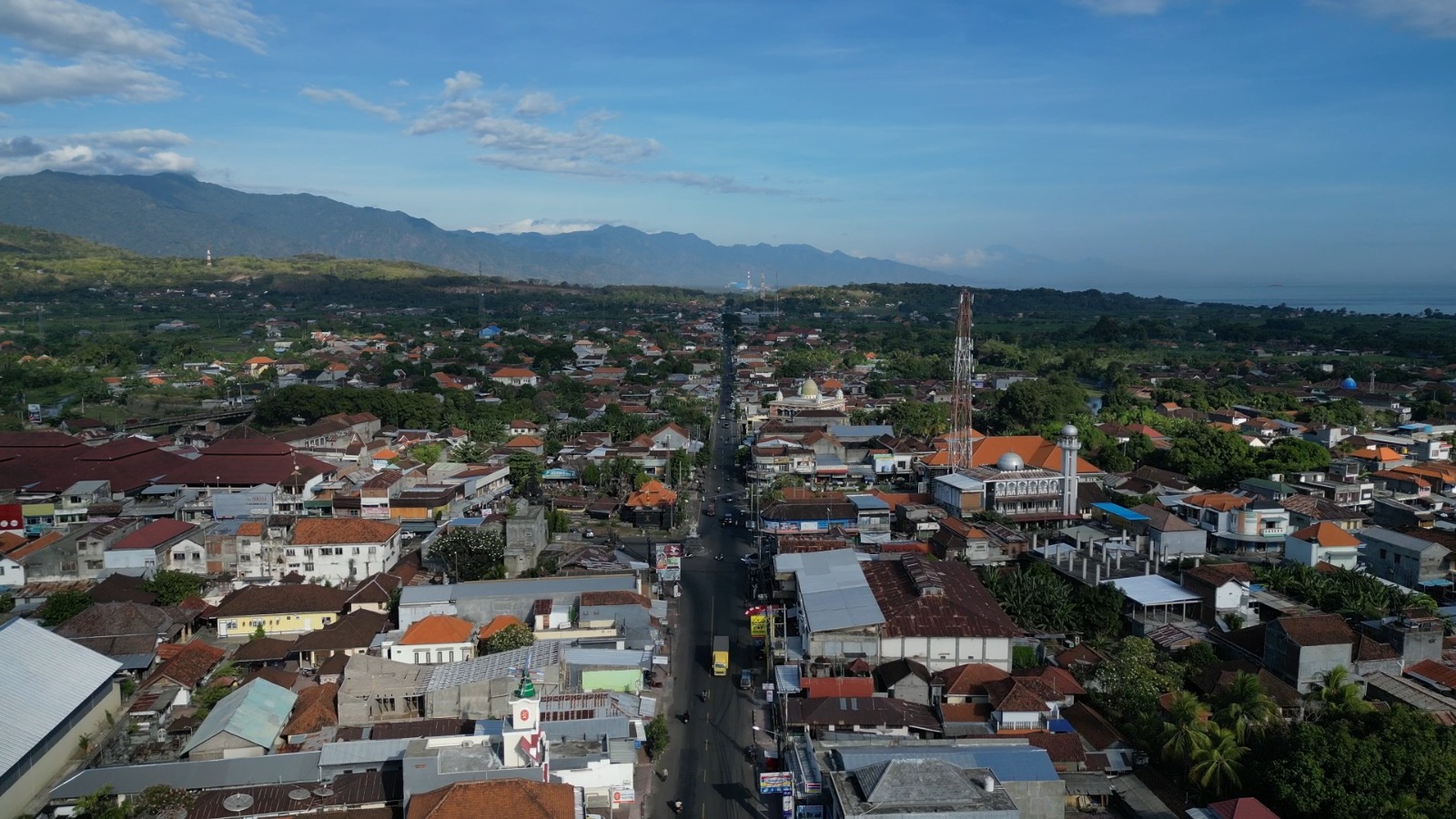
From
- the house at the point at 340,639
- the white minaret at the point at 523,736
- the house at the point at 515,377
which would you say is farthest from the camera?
the house at the point at 515,377

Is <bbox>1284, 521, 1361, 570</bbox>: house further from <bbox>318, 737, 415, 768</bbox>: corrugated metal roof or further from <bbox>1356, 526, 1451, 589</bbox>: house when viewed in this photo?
<bbox>318, 737, 415, 768</bbox>: corrugated metal roof

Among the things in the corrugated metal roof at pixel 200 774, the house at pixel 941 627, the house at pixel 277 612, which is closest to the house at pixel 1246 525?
the house at pixel 941 627

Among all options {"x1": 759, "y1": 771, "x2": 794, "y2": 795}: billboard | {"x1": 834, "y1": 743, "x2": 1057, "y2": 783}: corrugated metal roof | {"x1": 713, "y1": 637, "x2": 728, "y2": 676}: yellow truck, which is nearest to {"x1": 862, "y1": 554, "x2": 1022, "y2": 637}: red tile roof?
{"x1": 713, "y1": 637, "x2": 728, "y2": 676}: yellow truck

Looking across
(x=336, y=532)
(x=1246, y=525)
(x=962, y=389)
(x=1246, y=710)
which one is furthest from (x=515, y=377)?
(x=1246, y=710)

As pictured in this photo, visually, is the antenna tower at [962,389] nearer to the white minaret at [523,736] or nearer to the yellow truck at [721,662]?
the yellow truck at [721,662]

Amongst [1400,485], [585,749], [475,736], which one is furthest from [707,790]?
[1400,485]

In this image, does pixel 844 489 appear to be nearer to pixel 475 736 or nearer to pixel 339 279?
pixel 475 736
